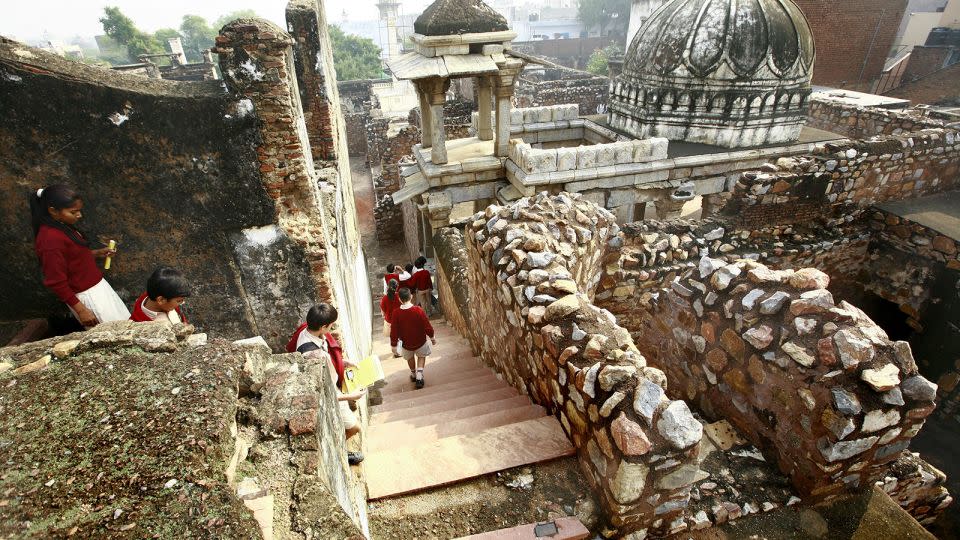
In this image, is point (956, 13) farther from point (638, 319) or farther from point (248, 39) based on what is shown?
point (248, 39)

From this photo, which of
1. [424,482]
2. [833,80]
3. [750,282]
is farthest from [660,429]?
[833,80]

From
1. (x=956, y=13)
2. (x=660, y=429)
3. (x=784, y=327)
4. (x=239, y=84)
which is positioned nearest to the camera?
(x=660, y=429)

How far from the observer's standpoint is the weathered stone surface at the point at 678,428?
92.0 inches

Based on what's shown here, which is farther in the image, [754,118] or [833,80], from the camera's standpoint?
[833,80]

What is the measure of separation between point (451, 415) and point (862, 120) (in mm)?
12990

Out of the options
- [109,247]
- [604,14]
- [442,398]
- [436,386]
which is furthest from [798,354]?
[604,14]

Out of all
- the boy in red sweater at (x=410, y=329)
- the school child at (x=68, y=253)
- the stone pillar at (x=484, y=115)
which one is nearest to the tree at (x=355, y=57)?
the stone pillar at (x=484, y=115)

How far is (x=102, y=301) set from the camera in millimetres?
3488

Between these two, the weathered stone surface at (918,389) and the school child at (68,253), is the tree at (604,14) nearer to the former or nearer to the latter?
the weathered stone surface at (918,389)

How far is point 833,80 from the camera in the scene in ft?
63.5

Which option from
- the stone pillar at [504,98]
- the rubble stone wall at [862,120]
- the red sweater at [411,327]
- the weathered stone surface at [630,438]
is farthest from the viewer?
the rubble stone wall at [862,120]

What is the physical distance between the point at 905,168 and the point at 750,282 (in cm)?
658

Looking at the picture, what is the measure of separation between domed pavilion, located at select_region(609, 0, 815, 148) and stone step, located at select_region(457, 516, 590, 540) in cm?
1057

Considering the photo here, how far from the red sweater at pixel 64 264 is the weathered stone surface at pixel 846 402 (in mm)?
4803
